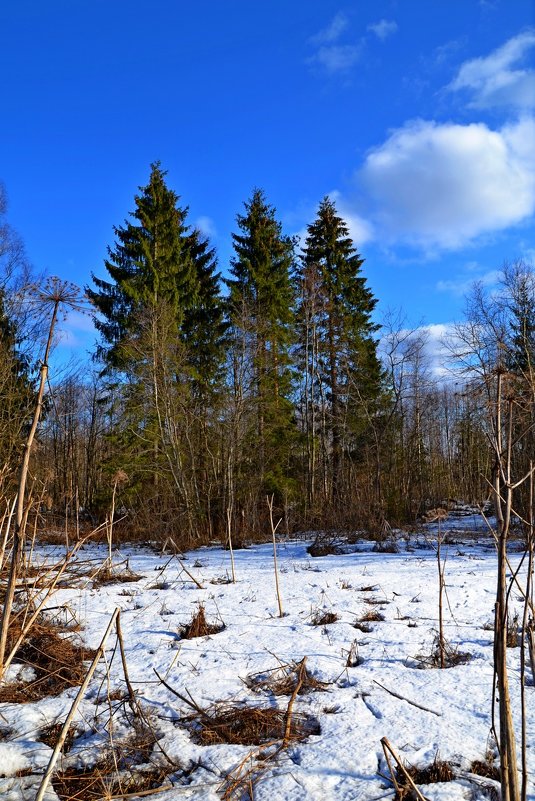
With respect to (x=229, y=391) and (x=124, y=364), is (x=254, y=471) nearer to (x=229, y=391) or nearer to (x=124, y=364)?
(x=229, y=391)

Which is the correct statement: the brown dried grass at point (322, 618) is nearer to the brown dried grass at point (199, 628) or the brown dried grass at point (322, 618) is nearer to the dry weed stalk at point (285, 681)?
the brown dried grass at point (199, 628)

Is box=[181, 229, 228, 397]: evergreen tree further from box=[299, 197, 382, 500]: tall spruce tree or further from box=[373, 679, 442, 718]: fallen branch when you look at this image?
box=[373, 679, 442, 718]: fallen branch

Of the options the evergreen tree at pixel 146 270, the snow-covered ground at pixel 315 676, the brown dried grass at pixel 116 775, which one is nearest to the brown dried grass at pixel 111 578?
the snow-covered ground at pixel 315 676

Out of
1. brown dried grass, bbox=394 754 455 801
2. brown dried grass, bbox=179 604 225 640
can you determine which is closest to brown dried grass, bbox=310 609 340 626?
brown dried grass, bbox=179 604 225 640

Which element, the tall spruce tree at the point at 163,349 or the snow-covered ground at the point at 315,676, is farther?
Answer: the tall spruce tree at the point at 163,349

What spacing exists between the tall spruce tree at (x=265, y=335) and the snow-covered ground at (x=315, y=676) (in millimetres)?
9618

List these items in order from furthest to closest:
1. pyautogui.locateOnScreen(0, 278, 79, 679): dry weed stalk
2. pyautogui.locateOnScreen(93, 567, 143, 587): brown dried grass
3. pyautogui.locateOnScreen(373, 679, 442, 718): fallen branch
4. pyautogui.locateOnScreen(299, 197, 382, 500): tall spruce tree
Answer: pyautogui.locateOnScreen(299, 197, 382, 500): tall spruce tree < pyautogui.locateOnScreen(93, 567, 143, 587): brown dried grass < pyautogui.locateOnScreen(373, 679, 442, 718): fallen branch < pyautogui.locateOnScreen(0, 278, 79, 679): dry weed stalk

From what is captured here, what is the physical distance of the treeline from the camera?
14.2 m

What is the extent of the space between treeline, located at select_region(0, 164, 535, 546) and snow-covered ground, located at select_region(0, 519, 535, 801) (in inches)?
222

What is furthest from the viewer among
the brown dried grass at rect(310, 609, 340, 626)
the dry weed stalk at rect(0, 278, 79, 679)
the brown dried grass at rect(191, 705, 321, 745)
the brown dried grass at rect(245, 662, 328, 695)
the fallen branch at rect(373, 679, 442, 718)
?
the brown dried grass at rect(310, 609, 340, 626)

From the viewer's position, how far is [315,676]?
334 cm

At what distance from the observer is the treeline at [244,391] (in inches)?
560

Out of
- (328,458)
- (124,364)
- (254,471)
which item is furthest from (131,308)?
(328,458)

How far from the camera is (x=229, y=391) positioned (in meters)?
15.3
